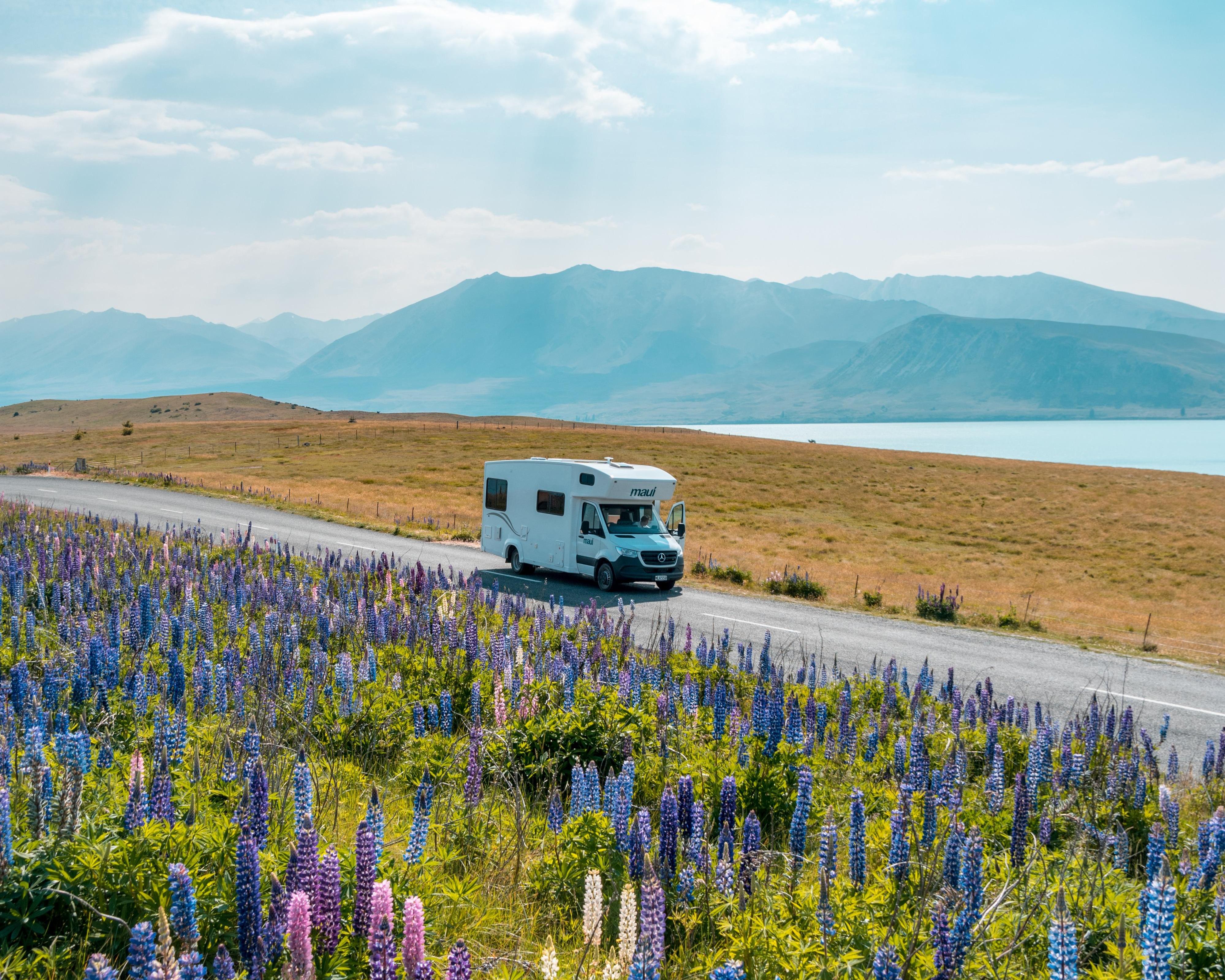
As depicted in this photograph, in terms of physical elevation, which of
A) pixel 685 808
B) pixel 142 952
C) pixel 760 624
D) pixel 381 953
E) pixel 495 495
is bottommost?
pixel 760 624

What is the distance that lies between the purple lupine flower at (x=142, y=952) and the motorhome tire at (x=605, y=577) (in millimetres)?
20957

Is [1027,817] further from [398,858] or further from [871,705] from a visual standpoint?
[871,705]

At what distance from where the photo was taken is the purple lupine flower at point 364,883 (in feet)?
10.5

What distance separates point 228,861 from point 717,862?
2.18 m

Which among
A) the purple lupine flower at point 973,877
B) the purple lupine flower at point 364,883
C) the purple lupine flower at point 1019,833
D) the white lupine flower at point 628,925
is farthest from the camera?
the purple lupine flower at point 1019,833

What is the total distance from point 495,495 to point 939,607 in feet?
43.0

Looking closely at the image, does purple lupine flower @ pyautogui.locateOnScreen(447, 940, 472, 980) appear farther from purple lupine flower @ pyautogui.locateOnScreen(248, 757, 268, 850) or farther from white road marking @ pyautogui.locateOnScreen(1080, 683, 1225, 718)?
white road marking @ pyautogui.locateOnScreen(1080, 683, 1225, 718)

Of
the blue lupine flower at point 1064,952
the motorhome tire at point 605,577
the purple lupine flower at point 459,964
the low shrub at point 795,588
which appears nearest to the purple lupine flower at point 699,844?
the blue lupine flower at point 1064,952

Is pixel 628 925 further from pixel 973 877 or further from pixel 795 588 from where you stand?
pixel 795 588

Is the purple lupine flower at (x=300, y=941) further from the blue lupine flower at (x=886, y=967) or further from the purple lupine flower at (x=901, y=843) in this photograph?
the purple lupine flower at (x=901, y=843)

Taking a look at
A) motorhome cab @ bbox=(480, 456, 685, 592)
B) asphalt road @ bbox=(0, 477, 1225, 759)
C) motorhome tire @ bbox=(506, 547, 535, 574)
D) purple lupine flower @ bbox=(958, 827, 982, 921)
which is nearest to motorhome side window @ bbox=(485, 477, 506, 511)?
motorhome cab @ bbox=(480, 456, 685, 592)

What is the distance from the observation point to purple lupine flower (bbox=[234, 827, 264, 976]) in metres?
2.87

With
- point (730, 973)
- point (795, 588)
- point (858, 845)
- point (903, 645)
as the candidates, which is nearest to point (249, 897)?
point (730, 973)

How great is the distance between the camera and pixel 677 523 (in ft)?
84.1
